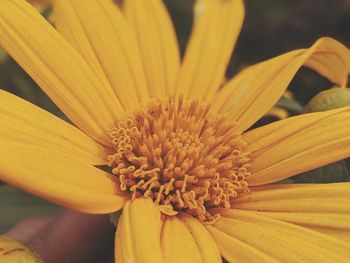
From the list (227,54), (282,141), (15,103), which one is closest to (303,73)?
(227,54)

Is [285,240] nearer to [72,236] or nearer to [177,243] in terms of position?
[177,243]

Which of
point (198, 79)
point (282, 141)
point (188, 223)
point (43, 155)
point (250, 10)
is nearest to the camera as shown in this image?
point (43, 155)

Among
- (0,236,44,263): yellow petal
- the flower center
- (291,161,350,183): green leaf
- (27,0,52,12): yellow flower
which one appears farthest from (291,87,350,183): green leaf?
(27,0,52,12): yellow flower

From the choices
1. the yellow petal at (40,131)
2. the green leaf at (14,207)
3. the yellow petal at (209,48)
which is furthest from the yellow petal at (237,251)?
the green leaf at (14,207)

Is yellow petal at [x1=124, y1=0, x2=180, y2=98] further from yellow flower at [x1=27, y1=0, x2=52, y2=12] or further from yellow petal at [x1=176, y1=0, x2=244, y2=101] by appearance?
yellow flower at [x1=27, y1=0, x2=52, y2=12]

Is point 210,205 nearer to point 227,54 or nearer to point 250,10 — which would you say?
point 227,54

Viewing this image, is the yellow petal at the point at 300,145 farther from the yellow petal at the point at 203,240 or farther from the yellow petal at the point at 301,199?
the yellow petal at the point at 203,240

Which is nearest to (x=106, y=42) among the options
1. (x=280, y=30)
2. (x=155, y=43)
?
(x=155, y=43)
